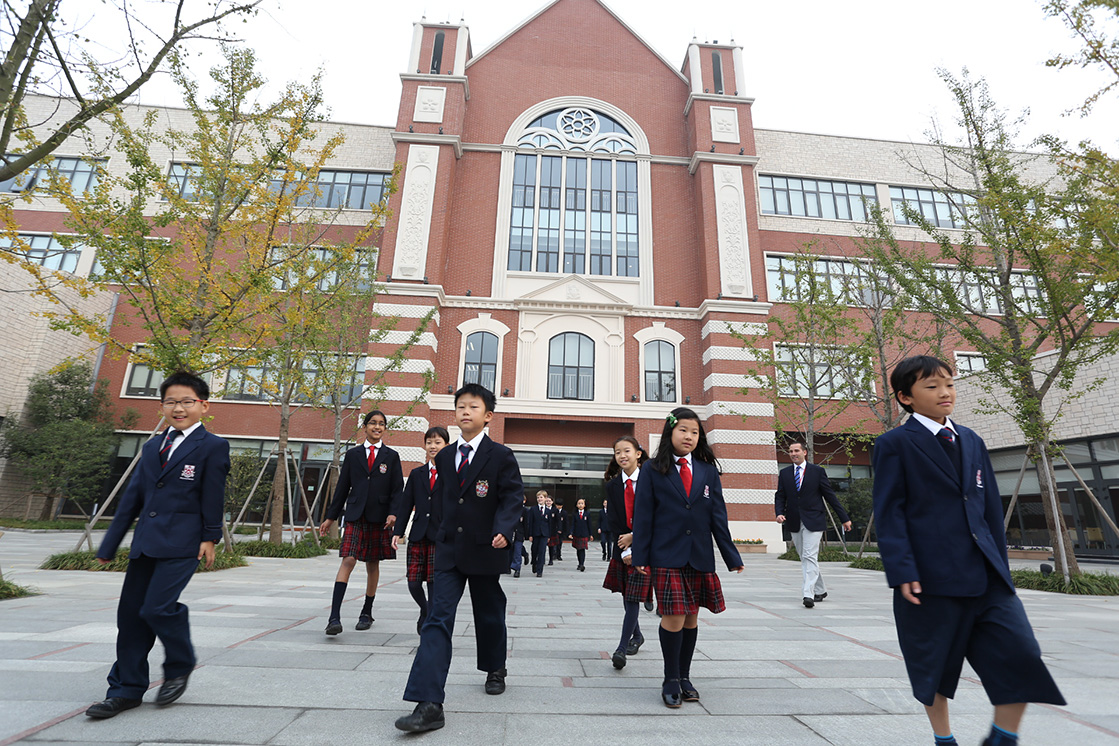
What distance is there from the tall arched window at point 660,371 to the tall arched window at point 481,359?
18.6 ft

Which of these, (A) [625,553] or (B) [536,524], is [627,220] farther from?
(A) [625,553]

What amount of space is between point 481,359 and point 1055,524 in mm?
16430

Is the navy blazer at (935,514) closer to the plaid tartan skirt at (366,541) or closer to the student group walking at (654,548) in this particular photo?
the student group walking at (654,548)

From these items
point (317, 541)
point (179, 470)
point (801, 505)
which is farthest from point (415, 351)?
point (179, 470)

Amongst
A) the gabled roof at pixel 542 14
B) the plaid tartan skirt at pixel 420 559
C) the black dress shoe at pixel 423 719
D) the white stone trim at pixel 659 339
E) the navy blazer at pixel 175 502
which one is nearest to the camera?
the black dress shoe at pixel 423 719

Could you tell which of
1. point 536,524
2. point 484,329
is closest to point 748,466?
point 536,524

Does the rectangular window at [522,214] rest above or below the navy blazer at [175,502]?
above

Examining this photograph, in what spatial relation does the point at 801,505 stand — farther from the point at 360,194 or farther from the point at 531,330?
the point at 360,194

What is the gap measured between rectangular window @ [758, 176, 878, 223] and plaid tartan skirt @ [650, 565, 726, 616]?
24.7 metres

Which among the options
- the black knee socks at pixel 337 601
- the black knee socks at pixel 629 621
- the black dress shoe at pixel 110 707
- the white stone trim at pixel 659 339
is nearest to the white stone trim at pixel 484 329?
the white stone trim at pixel 659 339

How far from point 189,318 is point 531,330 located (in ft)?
44.0

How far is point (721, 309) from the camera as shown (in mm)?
21609

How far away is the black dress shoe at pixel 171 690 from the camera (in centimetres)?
312

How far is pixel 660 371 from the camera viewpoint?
72.3ft
